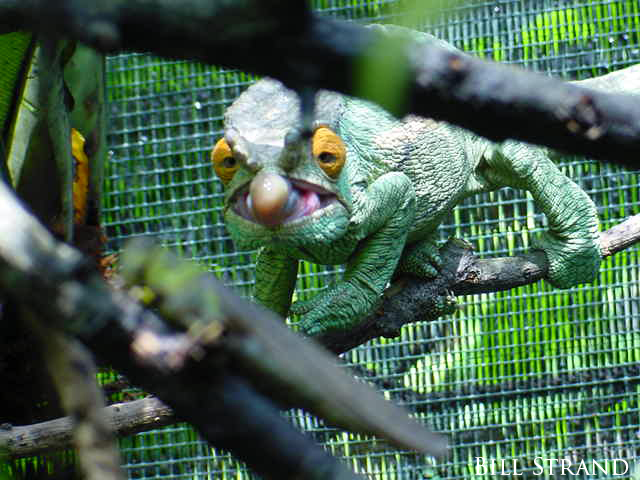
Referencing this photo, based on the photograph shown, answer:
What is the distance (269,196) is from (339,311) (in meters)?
0.28

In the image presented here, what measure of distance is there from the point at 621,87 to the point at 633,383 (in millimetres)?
1004

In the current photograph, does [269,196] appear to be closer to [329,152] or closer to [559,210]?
[329,152]

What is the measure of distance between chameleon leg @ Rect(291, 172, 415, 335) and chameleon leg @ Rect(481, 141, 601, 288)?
25 centimetres

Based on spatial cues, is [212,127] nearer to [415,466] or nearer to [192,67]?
[192,67]

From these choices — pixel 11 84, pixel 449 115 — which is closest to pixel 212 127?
pixel 11 84

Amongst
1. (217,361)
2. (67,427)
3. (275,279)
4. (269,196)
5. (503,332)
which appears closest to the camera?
(217,361)

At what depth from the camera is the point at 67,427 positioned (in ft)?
4.61

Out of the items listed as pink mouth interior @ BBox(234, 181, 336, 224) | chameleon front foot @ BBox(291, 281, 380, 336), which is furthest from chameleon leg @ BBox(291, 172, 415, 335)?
pink mouth interior @ BBox(234, 181, 336, 224)

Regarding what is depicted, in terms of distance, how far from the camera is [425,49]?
0.46m

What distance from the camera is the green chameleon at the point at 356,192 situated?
52.4 inches

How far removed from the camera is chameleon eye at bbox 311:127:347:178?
1.35 m

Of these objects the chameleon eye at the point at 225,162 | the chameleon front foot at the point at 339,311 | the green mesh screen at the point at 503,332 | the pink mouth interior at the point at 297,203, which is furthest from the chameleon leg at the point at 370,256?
the green mesh screen at the point at 503,332

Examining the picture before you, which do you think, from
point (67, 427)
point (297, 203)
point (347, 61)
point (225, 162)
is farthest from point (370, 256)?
point (347, 61)

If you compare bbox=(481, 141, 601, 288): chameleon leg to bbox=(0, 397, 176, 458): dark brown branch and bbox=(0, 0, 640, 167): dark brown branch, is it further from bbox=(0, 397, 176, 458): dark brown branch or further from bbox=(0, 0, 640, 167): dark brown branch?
bbox=(0, 0, 640, 167): dark brown branch
